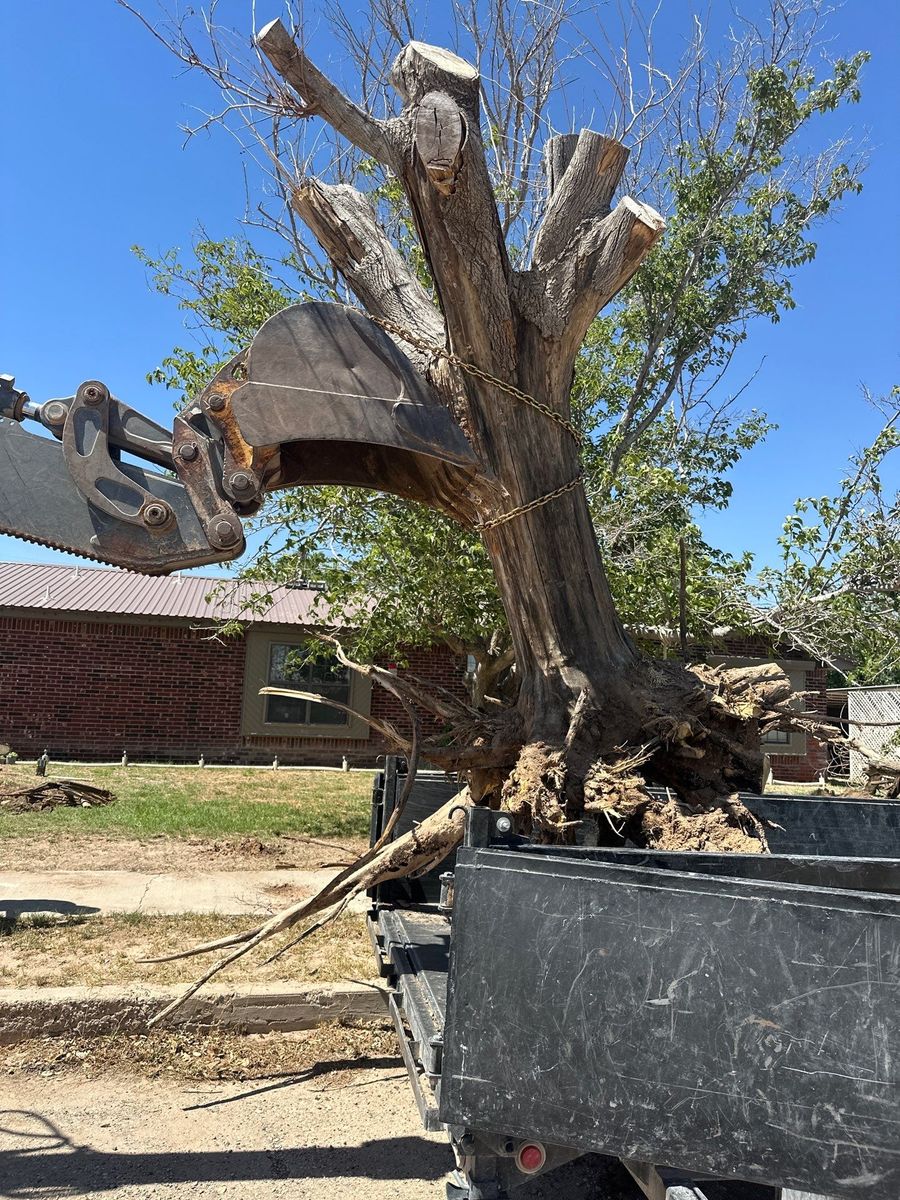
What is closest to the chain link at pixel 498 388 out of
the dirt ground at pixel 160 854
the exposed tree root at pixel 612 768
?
the exposed tree root at pixel 612 768

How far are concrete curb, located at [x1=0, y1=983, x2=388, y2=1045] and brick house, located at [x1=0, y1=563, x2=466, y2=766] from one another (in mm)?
10558

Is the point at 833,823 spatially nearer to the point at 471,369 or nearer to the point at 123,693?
the point at 471,369

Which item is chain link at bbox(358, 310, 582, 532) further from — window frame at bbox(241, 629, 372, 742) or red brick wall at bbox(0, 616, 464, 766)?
window frame at bbox(241, 629, 372, 742)

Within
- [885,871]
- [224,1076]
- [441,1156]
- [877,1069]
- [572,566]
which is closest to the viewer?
[877,1069]

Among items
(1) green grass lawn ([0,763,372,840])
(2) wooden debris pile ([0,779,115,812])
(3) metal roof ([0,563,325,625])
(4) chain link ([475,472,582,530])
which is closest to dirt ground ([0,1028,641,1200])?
(4) chain link ([475,472,582,530])

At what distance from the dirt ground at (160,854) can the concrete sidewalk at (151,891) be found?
228 millimetres

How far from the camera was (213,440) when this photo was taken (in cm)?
293

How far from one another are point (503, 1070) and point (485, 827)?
0.54 meters

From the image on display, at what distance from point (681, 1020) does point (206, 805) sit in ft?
34.0

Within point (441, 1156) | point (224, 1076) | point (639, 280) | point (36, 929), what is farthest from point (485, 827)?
point (639, 280)

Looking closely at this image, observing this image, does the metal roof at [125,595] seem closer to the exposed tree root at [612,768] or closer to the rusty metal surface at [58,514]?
the exposed tree root at [612,768]

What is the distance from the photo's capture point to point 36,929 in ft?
18.0

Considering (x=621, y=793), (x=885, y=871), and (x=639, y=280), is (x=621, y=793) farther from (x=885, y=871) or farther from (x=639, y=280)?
(x=639, y=280)

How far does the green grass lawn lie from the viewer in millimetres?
9461
